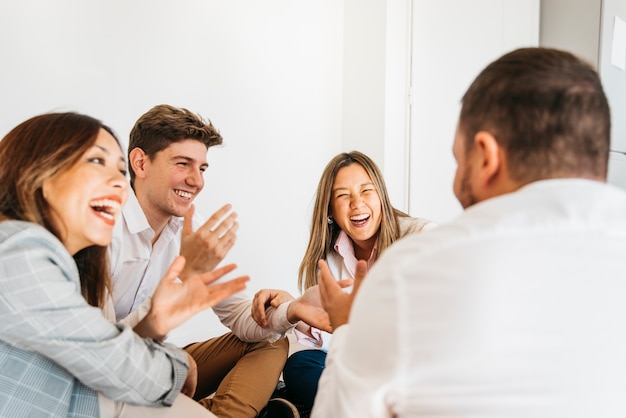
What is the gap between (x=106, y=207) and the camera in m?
1.09

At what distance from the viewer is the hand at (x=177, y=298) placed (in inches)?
41.1

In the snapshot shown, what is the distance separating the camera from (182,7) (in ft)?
8.45

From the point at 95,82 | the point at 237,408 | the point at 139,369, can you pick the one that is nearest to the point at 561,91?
the point at 139,369

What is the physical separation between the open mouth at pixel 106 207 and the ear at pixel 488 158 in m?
0.70

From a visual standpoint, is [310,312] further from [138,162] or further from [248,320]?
[138,162]

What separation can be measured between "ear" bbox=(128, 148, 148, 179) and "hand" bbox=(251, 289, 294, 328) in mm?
594

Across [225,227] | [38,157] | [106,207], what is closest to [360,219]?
[225,227]

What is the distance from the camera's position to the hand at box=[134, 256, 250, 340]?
1043 mm

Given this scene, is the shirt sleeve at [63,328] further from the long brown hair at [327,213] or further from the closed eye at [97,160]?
the long brown hair at [327,213]

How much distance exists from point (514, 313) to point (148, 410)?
2.52ft

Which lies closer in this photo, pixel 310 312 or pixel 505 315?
pixel 505 315

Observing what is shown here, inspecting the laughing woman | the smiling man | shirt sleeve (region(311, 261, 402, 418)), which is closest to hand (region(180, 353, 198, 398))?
the laughing woman

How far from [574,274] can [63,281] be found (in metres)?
0.77

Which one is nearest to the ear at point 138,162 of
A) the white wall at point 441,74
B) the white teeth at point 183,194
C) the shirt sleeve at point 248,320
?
the white teeth at point 183,194
